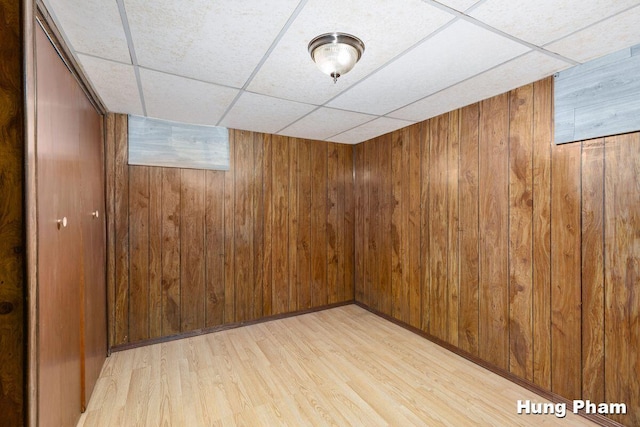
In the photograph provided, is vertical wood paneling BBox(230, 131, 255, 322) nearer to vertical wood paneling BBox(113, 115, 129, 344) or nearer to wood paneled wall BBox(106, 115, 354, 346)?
wood paneled wall BBox(106, 115, 354, 346)

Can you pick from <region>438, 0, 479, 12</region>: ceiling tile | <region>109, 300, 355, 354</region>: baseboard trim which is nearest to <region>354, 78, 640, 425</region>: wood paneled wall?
<region>109, 300, 355, 354</region>: baseboard trim

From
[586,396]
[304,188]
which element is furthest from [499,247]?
[304,188]

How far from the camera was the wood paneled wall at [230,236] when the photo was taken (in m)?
2.92

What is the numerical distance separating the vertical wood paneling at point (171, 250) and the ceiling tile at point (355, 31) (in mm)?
1633

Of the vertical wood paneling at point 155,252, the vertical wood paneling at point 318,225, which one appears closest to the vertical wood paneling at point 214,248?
the vertical wood paneling at point 155,252

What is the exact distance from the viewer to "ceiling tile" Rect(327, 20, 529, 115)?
1.60 m

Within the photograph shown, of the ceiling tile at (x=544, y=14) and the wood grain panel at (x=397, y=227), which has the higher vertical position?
the ceiling tile at (x=544, y=14)

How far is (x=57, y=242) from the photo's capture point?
4.99 ft

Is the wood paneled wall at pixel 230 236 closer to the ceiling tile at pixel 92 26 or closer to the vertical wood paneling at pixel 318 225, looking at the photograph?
the vertical wood paneling at pixel 318 225

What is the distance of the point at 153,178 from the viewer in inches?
119

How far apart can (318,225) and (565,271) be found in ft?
8.68

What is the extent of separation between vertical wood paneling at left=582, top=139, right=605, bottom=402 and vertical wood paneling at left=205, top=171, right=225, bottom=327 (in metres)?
3.26

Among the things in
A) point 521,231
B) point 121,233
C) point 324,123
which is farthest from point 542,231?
point 121,233

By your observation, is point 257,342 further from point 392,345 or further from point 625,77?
point 625,77
